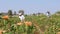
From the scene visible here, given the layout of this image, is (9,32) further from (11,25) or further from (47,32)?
(47,32)

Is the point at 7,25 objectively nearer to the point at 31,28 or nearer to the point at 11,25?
the point at 11,25

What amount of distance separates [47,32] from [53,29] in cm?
67

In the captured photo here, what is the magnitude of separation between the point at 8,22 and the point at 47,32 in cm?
229

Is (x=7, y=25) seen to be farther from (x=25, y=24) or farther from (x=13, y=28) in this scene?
(x=25, y=24)

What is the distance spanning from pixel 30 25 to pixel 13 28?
1.58ft

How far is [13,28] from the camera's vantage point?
15.8 ft

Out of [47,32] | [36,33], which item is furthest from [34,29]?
[47,32]

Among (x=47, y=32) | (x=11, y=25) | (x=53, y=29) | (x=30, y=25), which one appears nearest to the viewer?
(x=30, y=25)

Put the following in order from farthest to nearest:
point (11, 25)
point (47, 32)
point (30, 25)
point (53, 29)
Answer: point (53, 29)
point (47, 32)
point (11, 25)
point (30, 25)

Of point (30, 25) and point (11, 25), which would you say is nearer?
point (30, 25)

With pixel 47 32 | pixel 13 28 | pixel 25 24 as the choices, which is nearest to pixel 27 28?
pixel 25 24

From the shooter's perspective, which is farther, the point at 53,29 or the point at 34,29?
the point at 53,29

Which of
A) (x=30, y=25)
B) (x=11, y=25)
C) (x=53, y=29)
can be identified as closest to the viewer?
(x=30, y=25)

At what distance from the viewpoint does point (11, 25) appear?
189 inches
